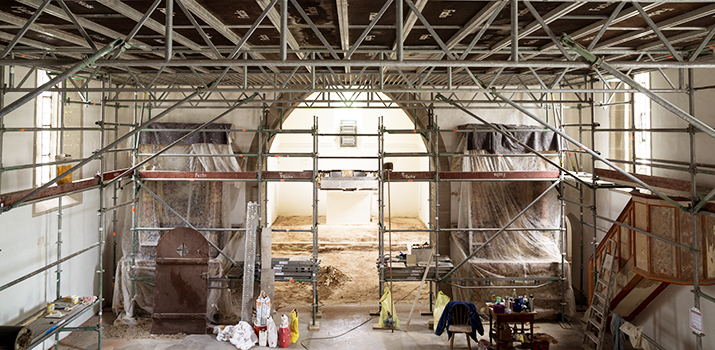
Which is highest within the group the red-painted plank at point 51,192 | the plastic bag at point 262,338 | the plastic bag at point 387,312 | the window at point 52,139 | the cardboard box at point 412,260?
the window at point 52,139

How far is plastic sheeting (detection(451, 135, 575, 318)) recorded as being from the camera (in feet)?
35.6

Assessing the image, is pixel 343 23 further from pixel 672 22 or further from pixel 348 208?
pixel 348 208

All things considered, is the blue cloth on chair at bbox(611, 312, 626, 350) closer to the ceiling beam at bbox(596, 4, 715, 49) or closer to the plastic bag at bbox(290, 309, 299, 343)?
the ceiling beam at bbox(596, 4, 715, 49)

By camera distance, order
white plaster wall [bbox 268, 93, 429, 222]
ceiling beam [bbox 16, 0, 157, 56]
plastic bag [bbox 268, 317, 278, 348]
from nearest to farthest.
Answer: ceiling beam [bbox 16, 0, 157, 56]
plastic bag [bbox 268, 317, 278, 348]
white plaster wall [bbox 268, 93, 429, 222]

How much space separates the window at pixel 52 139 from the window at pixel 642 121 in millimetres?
11237

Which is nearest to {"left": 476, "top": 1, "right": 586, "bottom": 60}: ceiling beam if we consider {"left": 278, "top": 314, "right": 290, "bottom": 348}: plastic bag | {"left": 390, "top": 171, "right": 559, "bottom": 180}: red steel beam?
{"left": 390, "top": 171, "right": 559, "bottom": 180}: red steel beam

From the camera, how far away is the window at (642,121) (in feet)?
31.6

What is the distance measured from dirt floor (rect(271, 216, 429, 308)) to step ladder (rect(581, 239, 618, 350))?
4000 millimetres

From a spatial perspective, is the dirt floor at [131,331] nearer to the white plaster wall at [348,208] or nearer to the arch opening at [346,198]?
the arch opening at [346,198]

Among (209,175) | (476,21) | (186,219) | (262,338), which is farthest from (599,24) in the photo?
(186,219)

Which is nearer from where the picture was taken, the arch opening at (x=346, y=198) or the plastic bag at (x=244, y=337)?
the plastic bag at (x=244, y=337)

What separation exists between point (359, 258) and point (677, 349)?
9.63 m

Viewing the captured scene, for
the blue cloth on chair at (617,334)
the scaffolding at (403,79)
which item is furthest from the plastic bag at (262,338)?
the blue cloth on chair at (617,334)

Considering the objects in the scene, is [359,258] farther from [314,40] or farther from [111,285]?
[314,40]
